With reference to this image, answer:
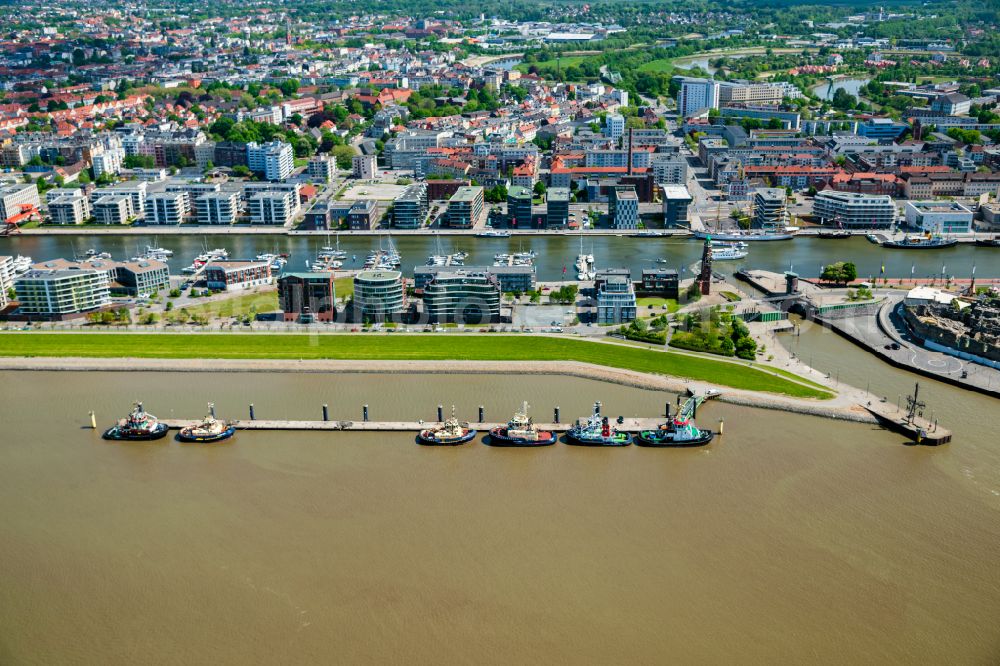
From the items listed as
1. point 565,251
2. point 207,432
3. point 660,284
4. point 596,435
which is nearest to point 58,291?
point 207,432

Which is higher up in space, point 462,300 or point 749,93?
point 749,93

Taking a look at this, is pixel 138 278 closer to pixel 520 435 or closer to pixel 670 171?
pixel 520 435

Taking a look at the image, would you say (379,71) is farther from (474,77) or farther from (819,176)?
(819,176)

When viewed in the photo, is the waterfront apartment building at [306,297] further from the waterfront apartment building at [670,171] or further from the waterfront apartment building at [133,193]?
the waterfront apartment building at [670,171]

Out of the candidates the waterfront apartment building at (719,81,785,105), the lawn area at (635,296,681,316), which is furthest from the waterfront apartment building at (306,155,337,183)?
the waterfront apartment building at (719,81,785,105)

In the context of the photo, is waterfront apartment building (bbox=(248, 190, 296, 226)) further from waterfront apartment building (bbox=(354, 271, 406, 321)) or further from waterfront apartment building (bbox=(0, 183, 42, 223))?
waterfront apartment building (bbox=(354, 271, 406, 321))

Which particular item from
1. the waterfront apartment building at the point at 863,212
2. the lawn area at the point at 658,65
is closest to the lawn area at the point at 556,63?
the lawn area at the point at 658,65
